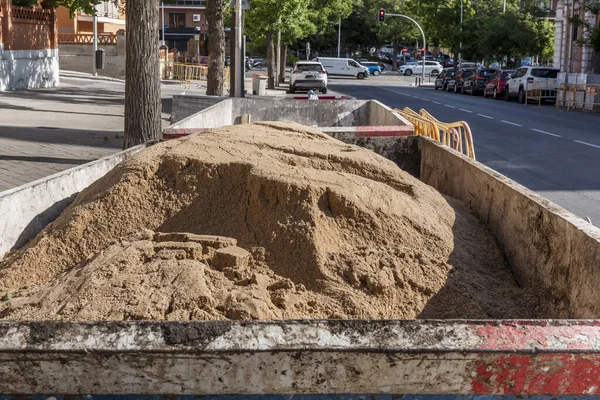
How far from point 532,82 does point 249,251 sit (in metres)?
38.6

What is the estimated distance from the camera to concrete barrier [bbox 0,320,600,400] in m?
1.99

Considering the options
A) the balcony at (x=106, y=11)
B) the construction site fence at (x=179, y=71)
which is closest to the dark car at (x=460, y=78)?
the construction site fence at (x=179, y=71)

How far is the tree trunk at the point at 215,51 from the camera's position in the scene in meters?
24.6

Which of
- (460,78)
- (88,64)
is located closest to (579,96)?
(460,78)

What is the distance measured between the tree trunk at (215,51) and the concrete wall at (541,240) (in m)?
19.1

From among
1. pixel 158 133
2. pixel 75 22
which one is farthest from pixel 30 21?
pixel 75 22

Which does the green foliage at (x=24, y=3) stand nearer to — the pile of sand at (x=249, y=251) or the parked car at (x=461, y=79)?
the parked car at (x=461, y=79)

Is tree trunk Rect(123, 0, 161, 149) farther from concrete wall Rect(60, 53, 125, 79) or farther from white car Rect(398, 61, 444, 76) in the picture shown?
white car Rect(398, 61, 444, 76)

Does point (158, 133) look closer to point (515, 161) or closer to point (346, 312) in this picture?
point (515, 161)

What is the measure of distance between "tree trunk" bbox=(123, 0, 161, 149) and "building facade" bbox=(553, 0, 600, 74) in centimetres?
3530

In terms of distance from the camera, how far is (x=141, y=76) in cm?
1252

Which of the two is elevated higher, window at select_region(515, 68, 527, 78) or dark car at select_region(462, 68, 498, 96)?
window at select_region(515, 68, 527, 78)

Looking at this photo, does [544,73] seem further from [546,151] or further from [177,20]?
[177,20]

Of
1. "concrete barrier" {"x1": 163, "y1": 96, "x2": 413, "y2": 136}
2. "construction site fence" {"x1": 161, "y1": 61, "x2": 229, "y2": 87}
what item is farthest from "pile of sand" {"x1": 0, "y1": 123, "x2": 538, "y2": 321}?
"construction site fence" {"x1": 161, "y1": 61, "x2": 229, "y2": 87}
